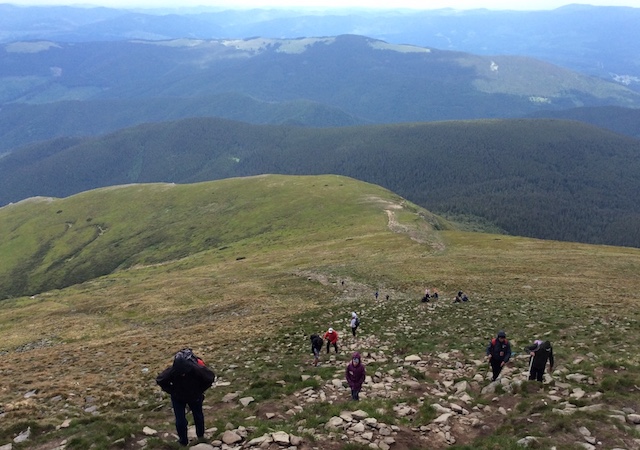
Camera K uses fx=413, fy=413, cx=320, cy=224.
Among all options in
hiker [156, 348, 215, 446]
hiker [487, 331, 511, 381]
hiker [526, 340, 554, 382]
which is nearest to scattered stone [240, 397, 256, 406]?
hiker [156, 348, 215, 446]

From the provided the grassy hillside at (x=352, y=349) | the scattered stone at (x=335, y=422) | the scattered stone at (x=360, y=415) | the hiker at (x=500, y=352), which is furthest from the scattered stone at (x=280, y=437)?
the hiker at (x=500, y=352)

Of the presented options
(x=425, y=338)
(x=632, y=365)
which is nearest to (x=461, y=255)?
(x=425, y=338)

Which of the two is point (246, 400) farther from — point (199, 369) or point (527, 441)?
point (527, 441)

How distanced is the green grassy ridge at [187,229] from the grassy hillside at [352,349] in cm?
5070

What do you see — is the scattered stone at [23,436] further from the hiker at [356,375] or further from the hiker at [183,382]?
the hiker at [356,375]

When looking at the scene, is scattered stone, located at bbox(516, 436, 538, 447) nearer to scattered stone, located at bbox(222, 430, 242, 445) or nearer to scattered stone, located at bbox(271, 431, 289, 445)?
scattered stone, located at bbox(271, 431, 289, 445)

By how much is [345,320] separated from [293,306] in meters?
10.1

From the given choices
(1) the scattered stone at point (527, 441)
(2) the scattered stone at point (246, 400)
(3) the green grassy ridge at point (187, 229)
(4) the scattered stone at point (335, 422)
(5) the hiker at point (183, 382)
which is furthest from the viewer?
(3) the green grassy ridge at point (187, 229)

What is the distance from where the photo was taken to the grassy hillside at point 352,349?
15859 millimetres

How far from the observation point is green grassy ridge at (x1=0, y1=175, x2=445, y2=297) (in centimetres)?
13455

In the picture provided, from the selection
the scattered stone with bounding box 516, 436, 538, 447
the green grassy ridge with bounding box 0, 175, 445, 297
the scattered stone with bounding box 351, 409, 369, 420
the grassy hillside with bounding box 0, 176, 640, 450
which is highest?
the scattered stone with bounding box 516, 436, 538, 447

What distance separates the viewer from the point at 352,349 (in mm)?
27891

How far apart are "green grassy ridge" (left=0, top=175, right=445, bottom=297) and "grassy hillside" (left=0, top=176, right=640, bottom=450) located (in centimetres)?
5070

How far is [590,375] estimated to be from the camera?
62.7 ft
